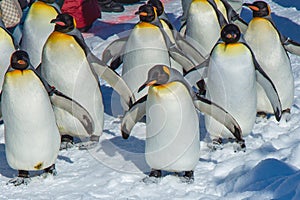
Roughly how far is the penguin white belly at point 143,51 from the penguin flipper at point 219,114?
2.44 feet

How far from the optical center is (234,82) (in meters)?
5.29

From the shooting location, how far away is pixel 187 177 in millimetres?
5039

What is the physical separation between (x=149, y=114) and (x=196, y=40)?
174 cm

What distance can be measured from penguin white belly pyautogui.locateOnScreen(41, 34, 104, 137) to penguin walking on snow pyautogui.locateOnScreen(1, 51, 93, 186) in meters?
0.26

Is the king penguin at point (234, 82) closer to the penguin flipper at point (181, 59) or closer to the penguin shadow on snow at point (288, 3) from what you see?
the penguin flipper at point (181, 59)

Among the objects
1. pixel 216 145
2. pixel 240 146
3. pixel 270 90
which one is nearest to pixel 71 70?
pixel 216 145

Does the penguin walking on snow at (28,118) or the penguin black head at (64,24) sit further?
the penguin black head at (64,24)

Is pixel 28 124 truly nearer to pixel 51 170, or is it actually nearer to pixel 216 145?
pixel 51 170

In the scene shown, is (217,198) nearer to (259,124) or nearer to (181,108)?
(181,108)

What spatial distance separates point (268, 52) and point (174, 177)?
1.30 metres

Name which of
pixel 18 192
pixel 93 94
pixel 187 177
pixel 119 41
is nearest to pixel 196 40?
pixel 119 41

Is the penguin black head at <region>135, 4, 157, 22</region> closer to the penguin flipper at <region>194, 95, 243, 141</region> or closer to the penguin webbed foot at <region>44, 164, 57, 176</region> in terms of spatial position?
the penguin flipper at <region>194, 95, 243, 141</region>

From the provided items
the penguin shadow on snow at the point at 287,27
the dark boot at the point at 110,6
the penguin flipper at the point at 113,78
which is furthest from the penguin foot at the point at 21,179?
the dark boot at the point at 110,6

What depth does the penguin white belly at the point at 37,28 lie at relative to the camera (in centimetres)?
602
